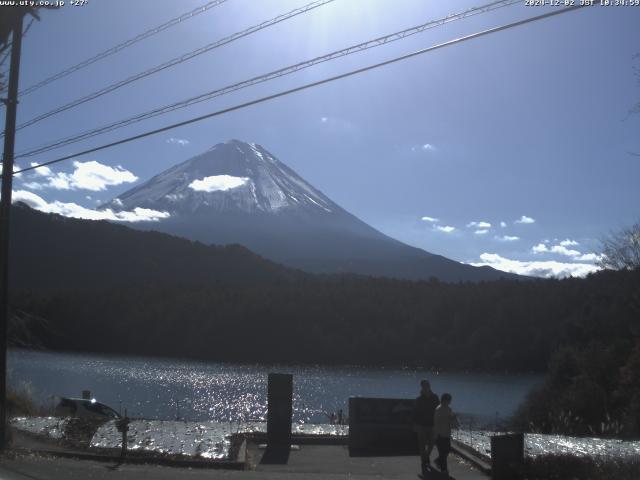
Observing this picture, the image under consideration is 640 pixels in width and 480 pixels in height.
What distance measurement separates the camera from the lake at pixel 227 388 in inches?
1474

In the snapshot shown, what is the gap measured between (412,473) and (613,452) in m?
3.08

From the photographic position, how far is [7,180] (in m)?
14.3

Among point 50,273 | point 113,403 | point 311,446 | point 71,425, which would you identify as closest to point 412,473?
point 311,446

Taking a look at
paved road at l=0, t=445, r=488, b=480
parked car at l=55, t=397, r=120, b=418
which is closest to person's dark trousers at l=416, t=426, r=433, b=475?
paved road at l=0, t=445, r=488, b=480

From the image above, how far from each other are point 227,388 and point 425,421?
127 feet

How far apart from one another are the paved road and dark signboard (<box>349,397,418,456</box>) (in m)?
0.83

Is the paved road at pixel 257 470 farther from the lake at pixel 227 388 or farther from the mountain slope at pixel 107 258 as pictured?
the mountain slope at pixel 107 258

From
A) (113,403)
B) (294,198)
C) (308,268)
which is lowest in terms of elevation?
(113,403)

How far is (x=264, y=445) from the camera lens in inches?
552

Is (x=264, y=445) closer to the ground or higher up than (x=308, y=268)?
closer to the ground

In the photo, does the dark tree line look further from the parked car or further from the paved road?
the paved road

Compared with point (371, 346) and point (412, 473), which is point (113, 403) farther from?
point (371, 346)

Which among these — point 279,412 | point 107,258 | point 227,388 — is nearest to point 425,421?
point 279,412

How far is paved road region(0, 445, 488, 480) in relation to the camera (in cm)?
1077
